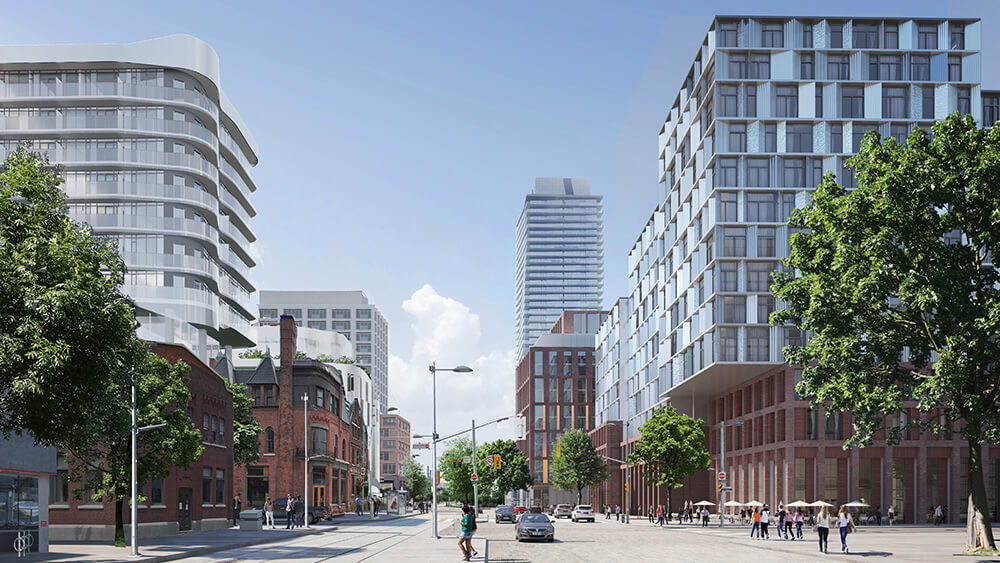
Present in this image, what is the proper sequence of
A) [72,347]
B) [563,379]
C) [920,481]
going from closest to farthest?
[72,347] → [920,481] → [563,379]

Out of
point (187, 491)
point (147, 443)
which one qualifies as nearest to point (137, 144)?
point (187, 491)

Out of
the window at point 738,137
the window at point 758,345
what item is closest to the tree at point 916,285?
the window at point 758,345

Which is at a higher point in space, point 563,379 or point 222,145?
point 222,145

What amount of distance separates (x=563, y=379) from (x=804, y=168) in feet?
364

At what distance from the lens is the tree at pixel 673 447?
90625 mm

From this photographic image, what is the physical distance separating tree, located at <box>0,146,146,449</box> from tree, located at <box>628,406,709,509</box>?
63.1 m

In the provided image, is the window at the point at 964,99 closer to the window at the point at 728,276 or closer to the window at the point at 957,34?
the window at the point at 957,34

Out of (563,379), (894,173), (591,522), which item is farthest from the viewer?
(563,379)

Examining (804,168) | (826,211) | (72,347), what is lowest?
(72,347)

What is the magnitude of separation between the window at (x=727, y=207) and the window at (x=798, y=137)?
6.56m

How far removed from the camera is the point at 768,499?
86.2m

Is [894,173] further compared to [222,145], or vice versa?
[222,145]

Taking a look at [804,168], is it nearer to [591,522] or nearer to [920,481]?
[920,481]

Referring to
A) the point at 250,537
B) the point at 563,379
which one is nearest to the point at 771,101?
the point at 250,537
